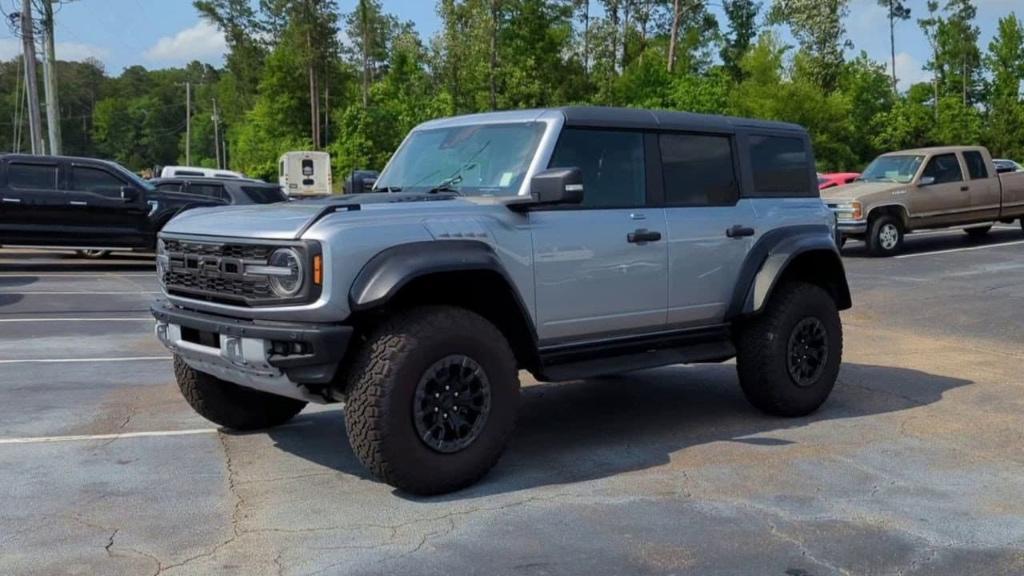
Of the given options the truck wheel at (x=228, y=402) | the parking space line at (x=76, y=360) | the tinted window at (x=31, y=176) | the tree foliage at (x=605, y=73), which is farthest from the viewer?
the tree foliage at (x=605, y=73)

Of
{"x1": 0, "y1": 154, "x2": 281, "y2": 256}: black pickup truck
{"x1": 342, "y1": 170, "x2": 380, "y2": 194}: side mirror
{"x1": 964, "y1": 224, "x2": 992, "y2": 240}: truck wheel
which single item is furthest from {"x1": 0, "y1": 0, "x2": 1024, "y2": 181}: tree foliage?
{"x1": 342, "y1": 170, "x2": 380, "y2": 194}: side mirror

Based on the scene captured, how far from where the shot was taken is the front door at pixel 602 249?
5887mm

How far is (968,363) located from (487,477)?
18.7 ft

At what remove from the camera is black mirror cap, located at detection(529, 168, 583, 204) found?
18.1 feet

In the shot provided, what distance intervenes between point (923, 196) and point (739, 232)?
13.6 m

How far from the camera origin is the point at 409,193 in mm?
6266

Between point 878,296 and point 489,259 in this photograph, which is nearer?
point 489,259

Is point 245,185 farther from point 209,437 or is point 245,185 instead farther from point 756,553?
point 756,553

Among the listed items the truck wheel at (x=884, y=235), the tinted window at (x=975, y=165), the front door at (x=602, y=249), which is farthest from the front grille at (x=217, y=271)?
the tinted window at (x=975, y=165)

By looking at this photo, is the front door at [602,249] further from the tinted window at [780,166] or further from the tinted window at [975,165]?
the tinted window at [975,165]

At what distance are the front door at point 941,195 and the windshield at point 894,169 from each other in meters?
0.23

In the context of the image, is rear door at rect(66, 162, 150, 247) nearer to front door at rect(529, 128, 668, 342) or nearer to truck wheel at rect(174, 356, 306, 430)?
truck wheel at rect(174, 356, 306, 430)

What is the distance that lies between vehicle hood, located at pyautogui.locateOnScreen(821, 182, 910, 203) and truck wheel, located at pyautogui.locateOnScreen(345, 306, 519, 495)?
1473cm

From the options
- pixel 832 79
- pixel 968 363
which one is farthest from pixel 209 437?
pixel 832 79
